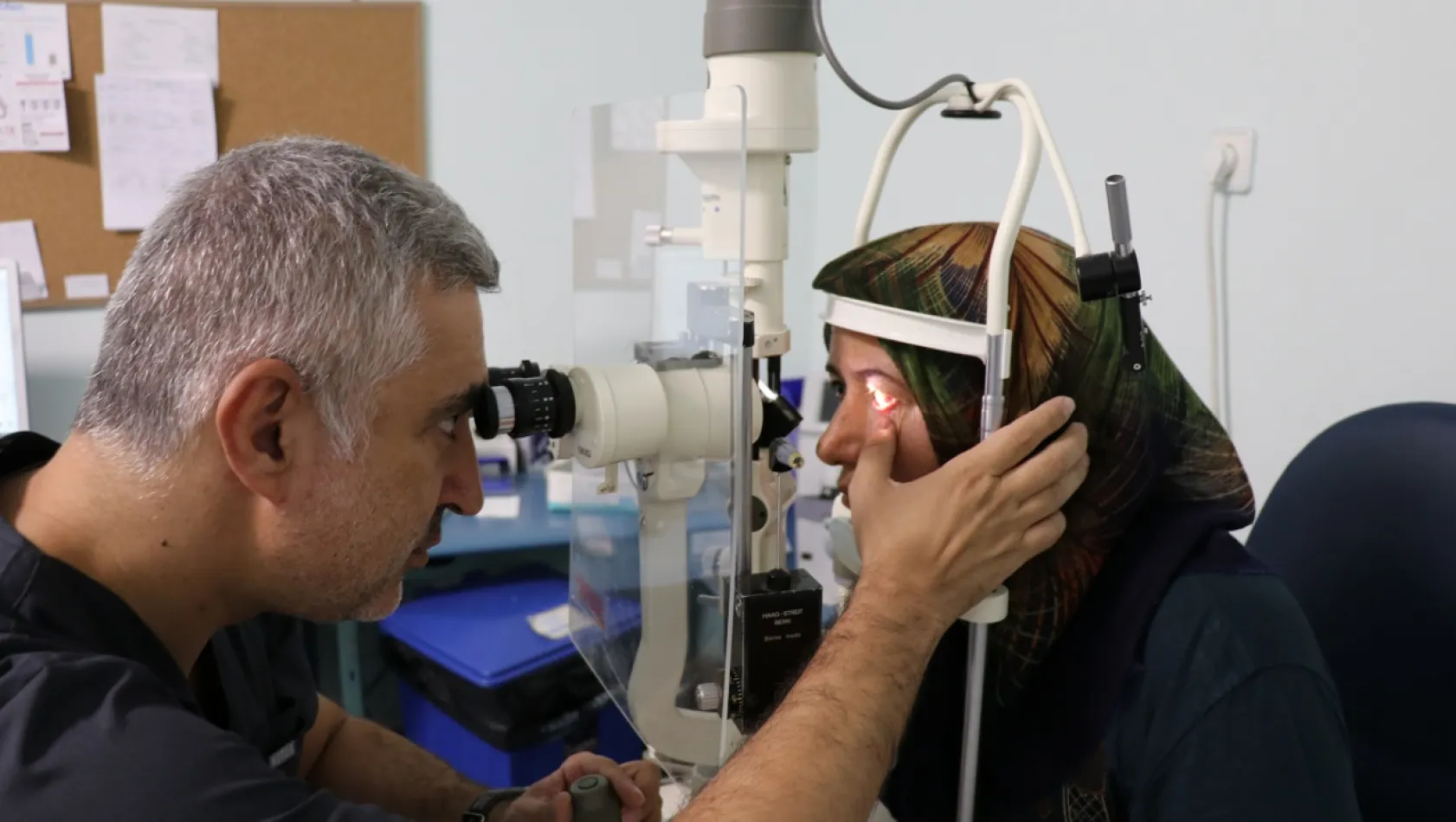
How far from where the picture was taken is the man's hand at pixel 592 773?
3.71 feet

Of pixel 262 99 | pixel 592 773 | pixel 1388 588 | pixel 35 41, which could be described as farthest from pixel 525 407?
pixel 35 41

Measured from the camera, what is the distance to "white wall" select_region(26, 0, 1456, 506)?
4.95 ft

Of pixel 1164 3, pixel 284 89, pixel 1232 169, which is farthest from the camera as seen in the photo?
pixel 284 89

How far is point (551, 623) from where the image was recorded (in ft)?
6.99

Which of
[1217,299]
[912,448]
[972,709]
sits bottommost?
[972,709]

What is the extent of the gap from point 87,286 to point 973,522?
7.61ft

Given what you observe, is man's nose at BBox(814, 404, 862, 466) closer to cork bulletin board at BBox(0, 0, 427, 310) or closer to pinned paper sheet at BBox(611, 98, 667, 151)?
pinned paper sheet at BBox(611, 98, 667, 151)

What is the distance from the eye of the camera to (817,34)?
946 millimetres

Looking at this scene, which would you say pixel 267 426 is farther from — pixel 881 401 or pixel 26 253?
pixel 26 253

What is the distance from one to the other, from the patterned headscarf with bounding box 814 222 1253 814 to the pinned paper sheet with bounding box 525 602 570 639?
1.16 m

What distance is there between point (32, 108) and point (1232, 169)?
244 centimetres

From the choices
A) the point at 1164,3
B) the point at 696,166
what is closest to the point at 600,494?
the point at 696,166

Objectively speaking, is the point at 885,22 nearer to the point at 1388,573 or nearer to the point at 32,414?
the point at 1388,573

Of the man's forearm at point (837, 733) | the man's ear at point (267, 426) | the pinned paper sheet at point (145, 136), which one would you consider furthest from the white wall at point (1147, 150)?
the man's ear at point (267, 426)
